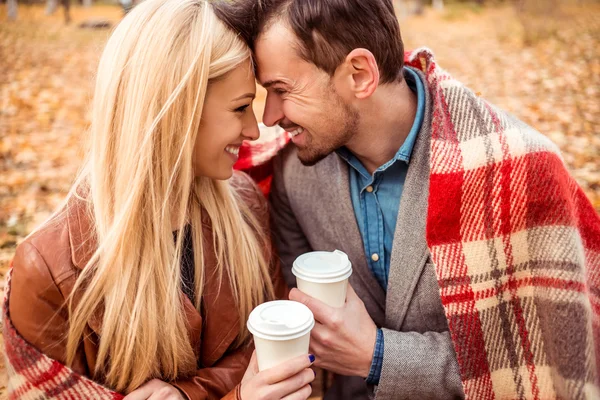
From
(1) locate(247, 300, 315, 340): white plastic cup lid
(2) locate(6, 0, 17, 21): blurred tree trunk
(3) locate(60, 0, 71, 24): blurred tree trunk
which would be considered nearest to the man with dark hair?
(1) locate(247, 300, 315, 340): white plastic cup lid

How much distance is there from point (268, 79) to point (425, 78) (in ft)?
2.32

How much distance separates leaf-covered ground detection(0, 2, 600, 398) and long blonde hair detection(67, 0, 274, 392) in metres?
0.34

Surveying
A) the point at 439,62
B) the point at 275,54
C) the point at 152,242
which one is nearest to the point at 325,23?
the point at 275,54

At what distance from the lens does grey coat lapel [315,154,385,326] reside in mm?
2205

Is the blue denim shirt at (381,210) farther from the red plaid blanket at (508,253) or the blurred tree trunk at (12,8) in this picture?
the blurred tree trunk at (12,8)

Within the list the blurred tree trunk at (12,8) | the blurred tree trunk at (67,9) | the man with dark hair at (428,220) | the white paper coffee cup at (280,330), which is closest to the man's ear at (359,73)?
the man with dark hair at (428,220)

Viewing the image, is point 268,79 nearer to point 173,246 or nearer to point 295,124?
point 295,124

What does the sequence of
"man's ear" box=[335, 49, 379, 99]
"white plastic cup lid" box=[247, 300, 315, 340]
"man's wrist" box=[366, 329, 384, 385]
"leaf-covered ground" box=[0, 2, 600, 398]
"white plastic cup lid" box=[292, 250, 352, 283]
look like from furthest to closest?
"leaf-covered ground" box=[0, 2, 600, 398]
"man's ear" box=[335, 49, 379, 99]
"man's wrist" box=[366, 329, 384, 385]
"white plastic cup lid" box=[292, 250, 352, 283]
"white plastic cup lid" box=[247, 300, 315, 340]

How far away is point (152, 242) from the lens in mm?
1902

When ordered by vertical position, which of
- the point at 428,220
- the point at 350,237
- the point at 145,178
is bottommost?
the point at 350,237

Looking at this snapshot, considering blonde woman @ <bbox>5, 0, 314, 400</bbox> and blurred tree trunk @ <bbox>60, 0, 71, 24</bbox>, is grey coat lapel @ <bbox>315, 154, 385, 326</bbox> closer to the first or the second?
blonde woman @ <bbox>5, 0, 314, 400</bbox>

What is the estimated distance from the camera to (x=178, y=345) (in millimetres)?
1891

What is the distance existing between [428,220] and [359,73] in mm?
688

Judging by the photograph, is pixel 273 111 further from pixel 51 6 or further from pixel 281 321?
pixel 51 6
